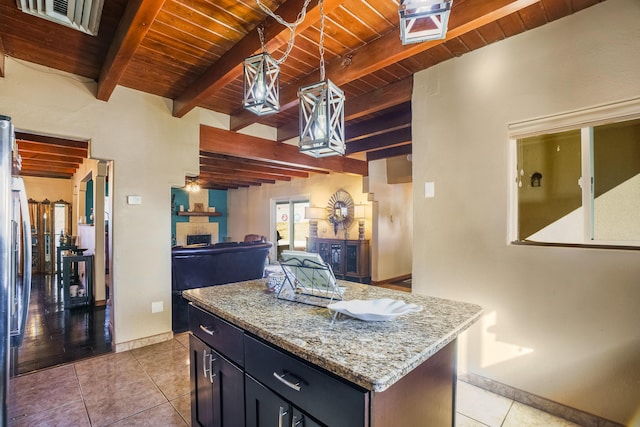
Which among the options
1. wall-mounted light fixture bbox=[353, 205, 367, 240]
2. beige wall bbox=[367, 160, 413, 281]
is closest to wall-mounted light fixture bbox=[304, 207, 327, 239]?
wall-mounted light fixture bbox=[353, 205, 367, 240]

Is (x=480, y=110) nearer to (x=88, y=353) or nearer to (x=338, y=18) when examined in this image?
(x=338, y=18)

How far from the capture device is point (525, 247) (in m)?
2.16

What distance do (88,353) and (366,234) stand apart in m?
4.90

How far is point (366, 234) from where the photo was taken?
657cm

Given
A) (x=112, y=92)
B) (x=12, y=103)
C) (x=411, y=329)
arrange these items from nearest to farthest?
(x=411, y=329), (x=12, y=103), (x=112, y=92)

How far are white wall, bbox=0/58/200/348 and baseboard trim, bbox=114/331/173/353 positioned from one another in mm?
25

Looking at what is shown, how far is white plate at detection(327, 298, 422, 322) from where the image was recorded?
4.02 feet

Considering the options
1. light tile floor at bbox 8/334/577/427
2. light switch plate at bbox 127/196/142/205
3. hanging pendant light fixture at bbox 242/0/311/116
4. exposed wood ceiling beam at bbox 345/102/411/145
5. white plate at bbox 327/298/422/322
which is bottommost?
light tile floor at bbox 8/334/577/427

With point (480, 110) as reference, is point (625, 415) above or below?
below

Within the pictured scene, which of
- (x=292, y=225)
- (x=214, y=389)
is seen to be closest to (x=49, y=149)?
(x=292, y=225)

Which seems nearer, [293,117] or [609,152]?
[609,152]

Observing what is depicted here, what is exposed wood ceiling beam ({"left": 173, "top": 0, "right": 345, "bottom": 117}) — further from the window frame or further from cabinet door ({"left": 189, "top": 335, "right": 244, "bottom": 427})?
cabinet door ({"left": 189, "top": 335, "right": 244, "bottom": 427})

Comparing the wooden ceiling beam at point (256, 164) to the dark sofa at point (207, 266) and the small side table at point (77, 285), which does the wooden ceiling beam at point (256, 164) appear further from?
the small side table at point (77, 285)

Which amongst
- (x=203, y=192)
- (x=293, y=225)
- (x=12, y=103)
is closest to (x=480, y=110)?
(x=12, y=103)
